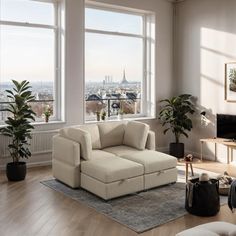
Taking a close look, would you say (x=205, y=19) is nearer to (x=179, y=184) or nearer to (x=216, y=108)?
(x=216, y=108)

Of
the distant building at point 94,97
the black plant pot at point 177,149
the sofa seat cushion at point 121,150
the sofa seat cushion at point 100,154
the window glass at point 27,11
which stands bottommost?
the black plant pot at point 177,149

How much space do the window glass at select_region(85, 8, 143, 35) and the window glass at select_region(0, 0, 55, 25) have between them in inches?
31.2

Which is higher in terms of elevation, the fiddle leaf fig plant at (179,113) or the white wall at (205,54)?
the white wall at (205,54)

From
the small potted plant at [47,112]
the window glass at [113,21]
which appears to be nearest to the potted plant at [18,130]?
A: the small potted plant at [47,112]

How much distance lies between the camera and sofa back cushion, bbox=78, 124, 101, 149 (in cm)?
541

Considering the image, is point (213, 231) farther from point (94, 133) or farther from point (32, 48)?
point (32, 48)

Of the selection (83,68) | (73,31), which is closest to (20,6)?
(73,31)

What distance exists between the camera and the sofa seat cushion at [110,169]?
4410 mm

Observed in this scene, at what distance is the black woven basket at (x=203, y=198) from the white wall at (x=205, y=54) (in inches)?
114

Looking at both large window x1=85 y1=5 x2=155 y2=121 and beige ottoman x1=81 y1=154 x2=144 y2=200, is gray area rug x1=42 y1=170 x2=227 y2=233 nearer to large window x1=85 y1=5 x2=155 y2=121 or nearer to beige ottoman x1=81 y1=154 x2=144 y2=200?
beige ottoman x1=81 y1=154 x2=144 y2=200

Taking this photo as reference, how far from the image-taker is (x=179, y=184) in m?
5.16

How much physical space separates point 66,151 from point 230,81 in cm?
349

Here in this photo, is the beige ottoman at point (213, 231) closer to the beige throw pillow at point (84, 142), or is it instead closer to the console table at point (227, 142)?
the beige throw pillow at point (84, 142)

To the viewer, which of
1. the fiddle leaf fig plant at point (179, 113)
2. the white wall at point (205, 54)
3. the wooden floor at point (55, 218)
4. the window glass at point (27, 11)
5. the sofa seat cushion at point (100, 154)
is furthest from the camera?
the fiddle leaf fig plant at point (179, 113)
